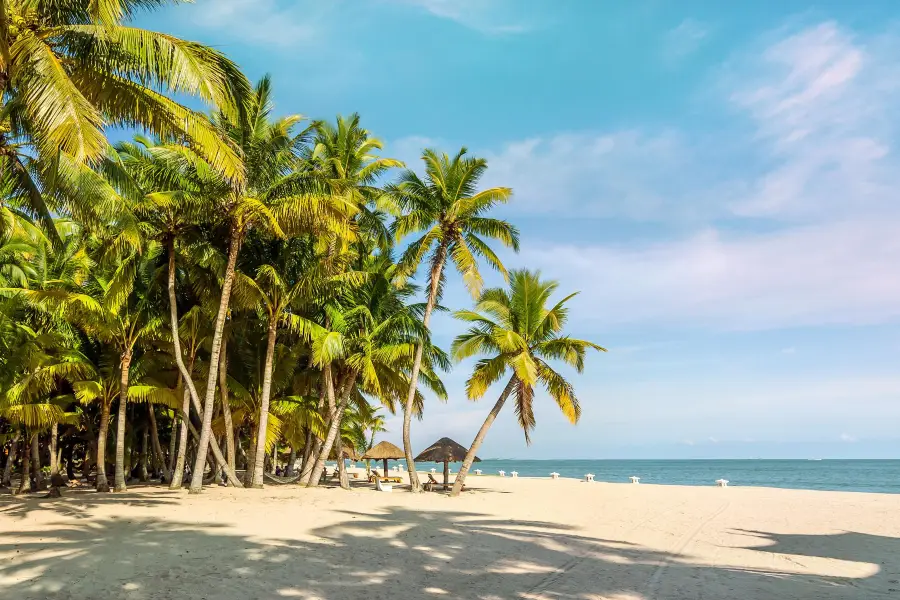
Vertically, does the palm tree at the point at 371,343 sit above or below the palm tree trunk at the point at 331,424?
above

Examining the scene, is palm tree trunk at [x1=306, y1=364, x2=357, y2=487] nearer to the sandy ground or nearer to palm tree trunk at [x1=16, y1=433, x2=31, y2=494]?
the sandy ground

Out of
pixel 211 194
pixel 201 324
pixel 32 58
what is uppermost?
pixel 211 194

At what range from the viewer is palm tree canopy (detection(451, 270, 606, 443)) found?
18.8 metres

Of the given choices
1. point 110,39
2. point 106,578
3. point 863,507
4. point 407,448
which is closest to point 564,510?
point 407,448

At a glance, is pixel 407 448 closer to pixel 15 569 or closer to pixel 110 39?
pixel 15 569

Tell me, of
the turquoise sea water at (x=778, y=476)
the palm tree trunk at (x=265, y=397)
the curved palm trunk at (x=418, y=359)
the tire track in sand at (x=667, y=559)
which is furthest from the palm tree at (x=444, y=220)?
the turquoise sea water at (x=778, y=476)

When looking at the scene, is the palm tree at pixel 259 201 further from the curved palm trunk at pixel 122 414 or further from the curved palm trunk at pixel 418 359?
the curved palm trunk at pixel 418 359

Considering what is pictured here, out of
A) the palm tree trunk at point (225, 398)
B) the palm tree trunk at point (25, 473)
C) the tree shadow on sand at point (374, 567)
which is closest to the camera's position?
the tree shadow on sand at point (374, 567)

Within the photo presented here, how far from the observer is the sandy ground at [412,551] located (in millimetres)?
6934

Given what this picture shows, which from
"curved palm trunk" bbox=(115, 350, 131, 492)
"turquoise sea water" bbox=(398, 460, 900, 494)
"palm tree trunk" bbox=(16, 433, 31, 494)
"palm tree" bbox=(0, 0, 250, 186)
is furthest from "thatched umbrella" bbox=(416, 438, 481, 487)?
"turquoise sea water" bbox=(398, 460, 900, 494)

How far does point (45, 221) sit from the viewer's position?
1012cm

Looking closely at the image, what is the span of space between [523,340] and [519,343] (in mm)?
344

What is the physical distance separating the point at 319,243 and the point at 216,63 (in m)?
8.72

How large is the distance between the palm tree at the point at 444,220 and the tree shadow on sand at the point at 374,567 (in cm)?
968
